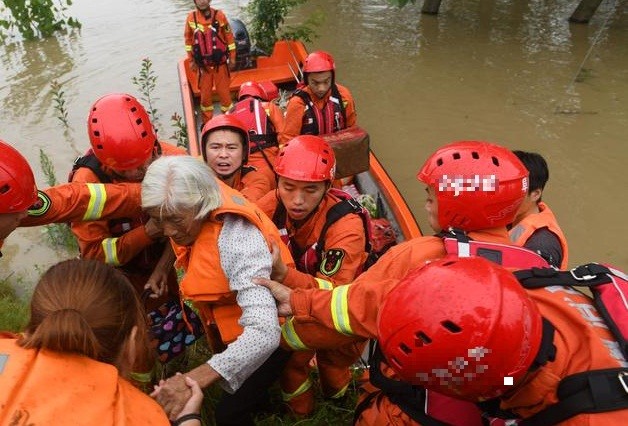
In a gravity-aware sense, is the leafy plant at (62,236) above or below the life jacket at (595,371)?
below

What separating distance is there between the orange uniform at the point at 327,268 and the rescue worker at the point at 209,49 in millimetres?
4966

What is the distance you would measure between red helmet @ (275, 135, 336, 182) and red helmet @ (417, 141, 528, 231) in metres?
0.84

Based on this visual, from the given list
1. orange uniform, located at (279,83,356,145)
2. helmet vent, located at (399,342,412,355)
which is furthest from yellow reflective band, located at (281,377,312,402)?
orange uniform, located at (279,83,356,145)

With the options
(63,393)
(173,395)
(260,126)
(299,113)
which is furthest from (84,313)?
(299,113)

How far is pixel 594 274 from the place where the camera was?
1634mm

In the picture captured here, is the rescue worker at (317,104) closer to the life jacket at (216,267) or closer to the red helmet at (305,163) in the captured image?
the red helmet at (305,163)

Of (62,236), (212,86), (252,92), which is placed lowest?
(62,236)

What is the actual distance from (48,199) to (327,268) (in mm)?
1584

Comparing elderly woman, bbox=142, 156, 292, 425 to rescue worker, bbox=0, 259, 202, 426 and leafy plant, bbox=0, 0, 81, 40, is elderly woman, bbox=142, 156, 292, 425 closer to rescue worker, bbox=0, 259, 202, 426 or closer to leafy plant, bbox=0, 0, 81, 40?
rescue worker, bbox=0, 259, 202, 426

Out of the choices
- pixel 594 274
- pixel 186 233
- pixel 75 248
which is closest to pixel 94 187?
pixel 186 233

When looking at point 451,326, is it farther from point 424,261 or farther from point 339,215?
point 339,215

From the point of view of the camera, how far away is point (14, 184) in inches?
94.7

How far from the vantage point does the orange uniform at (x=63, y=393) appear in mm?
1274

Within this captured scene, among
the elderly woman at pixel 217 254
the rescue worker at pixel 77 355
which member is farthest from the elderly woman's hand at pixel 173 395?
the rescue worker at pixel 77 355
